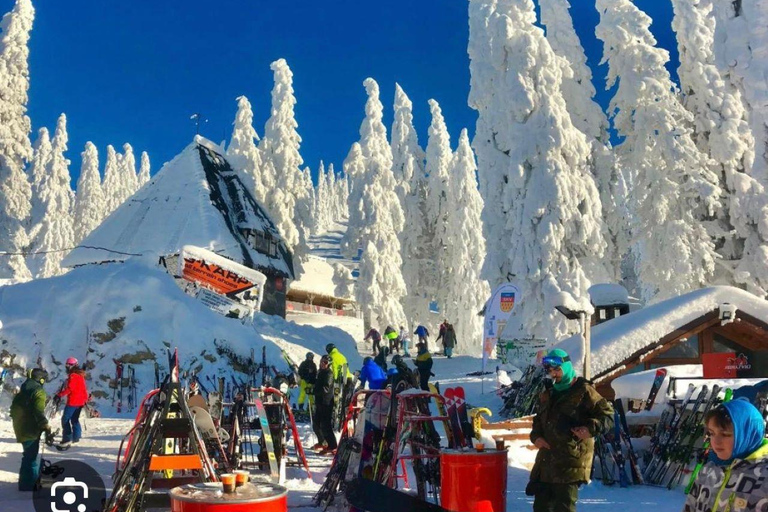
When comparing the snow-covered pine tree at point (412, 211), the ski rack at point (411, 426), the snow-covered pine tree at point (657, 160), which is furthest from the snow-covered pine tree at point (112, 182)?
the ski rack at point (411, 426)

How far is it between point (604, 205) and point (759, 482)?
25.6m

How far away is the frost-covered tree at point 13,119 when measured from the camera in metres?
37.9

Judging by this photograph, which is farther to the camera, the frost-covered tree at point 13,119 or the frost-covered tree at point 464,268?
the frost-covered tree at point 464,268

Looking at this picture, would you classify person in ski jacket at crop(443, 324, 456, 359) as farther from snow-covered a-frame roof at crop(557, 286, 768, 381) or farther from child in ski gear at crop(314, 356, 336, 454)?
child in ski gear at crop(314, 356, 336, 454)

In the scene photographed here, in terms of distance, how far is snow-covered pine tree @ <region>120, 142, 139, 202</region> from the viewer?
95844 millimetres

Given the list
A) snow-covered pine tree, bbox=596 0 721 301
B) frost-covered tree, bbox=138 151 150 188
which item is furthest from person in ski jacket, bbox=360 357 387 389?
frost-covered tree, bbox=138 151 150 188

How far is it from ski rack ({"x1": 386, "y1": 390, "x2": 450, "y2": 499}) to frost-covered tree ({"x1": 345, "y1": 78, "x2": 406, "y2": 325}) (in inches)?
1284

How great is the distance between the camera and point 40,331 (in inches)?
794

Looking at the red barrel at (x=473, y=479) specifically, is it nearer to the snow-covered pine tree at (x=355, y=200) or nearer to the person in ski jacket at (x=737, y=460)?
the person in ski jacket at (x=737, y=460)

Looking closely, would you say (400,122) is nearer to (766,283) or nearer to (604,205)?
(604,205)

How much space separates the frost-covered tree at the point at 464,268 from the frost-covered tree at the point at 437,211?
0.78ft

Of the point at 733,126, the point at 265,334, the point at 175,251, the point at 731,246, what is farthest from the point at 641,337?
the point at 175,251

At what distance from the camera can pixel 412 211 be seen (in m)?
45.5

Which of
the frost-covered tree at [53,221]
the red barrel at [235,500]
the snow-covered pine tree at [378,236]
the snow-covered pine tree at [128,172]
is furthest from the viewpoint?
the snow-covered pine tree at [128,172]
